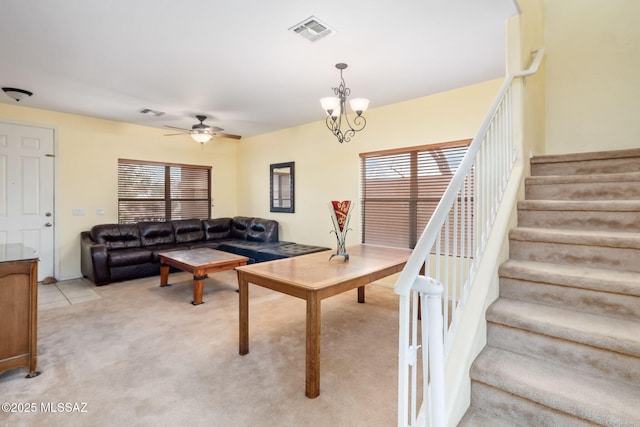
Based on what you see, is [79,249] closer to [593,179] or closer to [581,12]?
[593,179]

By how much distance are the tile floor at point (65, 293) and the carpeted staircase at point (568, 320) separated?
179 inches

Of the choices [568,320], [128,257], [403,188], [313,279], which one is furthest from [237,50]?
[128,257]

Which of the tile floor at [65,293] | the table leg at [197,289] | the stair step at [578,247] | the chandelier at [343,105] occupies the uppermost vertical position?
the chandelier at [343,105]

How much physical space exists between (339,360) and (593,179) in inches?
89.9

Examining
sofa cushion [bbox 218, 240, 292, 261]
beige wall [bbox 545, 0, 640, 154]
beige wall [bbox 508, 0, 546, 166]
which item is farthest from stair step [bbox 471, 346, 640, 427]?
sofa cushion [bbox 218, 240, 292, 261]

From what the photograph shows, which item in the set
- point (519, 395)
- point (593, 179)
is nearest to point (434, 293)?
point (519, 395)

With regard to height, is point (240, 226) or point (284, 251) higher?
point (240, 226)

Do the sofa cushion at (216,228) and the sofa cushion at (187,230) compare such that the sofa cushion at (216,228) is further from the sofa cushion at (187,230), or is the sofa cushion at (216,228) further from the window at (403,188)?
the window at (403,188)

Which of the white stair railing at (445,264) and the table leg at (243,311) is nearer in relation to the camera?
the white stair railing at (445,264)

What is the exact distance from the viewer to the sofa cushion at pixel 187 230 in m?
5.91

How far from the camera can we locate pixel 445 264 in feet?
4.98

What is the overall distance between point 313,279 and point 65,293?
4007 mm

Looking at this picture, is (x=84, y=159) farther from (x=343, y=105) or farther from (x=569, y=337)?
(x=569, y=337)

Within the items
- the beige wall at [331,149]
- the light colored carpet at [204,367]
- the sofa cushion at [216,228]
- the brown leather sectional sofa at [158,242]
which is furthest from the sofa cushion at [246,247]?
the light colored carpet at [204,367]
